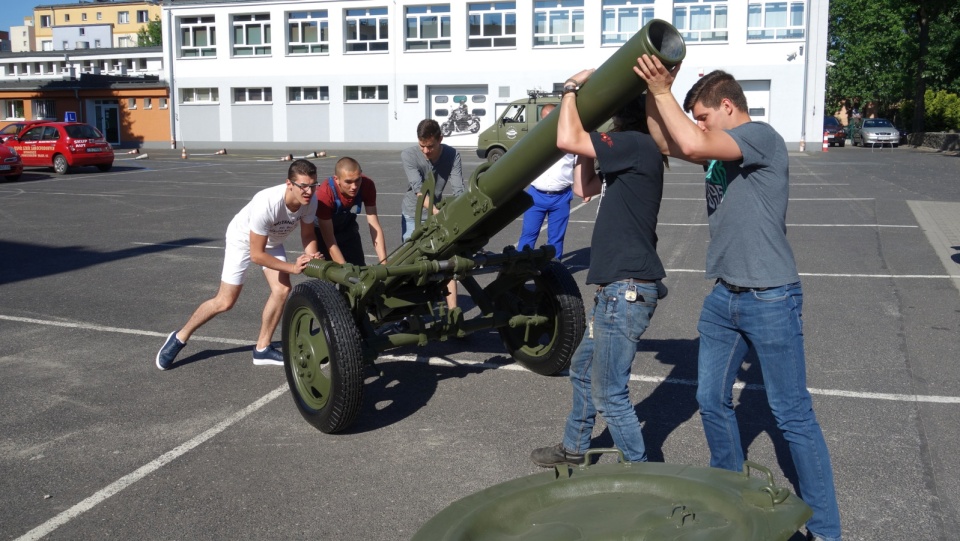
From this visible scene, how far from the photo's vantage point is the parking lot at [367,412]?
169 inches

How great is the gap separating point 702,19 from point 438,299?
38.2 m

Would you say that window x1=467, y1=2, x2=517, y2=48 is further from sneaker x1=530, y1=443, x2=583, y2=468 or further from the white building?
sneaker x1=530, y1=443, x2=583, y2=468

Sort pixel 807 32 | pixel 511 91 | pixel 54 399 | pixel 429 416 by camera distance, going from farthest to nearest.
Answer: pixel 511 91
pixel 807 32
pixel 54 399
pixel 429 416

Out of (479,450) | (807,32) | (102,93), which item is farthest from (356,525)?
(102,93)

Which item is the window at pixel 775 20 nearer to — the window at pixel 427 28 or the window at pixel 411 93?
the window at pixel 427 28

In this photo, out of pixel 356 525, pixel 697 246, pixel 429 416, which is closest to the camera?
pixel 356 525

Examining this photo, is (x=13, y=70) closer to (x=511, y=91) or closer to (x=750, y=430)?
(x=511, y=91)

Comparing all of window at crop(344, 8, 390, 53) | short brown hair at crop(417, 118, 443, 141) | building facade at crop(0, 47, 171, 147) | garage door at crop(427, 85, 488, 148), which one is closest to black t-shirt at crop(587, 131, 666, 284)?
short brown hair at crop(417, 118, 443, 141)

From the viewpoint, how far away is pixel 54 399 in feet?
19.7

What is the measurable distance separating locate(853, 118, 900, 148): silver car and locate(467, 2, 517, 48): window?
1790 centimetres

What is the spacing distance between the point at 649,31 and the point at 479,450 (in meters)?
2.61

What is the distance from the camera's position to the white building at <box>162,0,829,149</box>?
4009 cm

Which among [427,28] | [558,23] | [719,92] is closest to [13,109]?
[427,28]

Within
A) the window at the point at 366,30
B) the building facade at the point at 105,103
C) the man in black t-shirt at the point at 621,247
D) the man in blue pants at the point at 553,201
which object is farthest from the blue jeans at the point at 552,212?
the building facade at the point at 105,103
